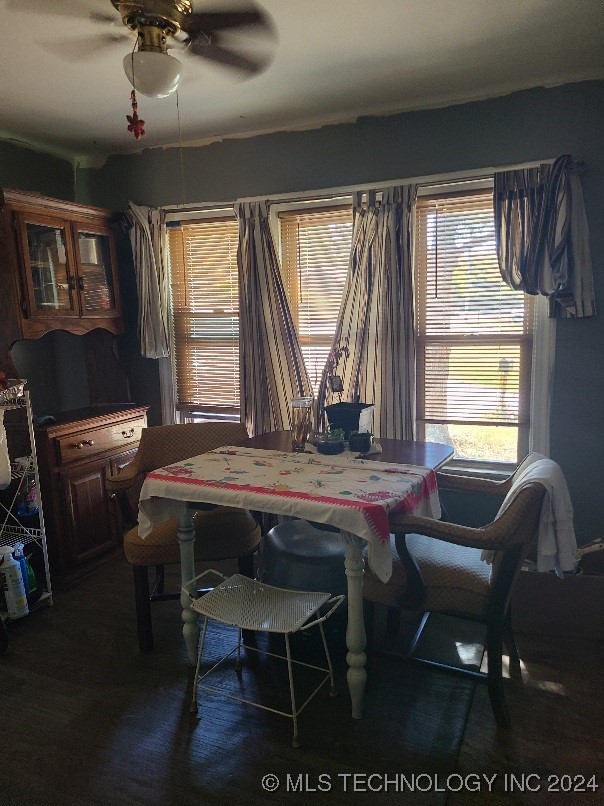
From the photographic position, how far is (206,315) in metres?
3.76

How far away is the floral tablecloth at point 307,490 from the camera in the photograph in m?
1.80

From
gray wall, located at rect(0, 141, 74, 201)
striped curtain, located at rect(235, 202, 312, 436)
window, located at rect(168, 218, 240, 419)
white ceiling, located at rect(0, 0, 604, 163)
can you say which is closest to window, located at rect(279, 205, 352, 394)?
striped curtain, located at rect(235, 202, 312, 436)

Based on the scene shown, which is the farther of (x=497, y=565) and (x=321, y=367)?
(x=321, y=367)

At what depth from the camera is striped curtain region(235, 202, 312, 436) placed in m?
3.41

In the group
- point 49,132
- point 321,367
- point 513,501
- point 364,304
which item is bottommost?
point 513,501

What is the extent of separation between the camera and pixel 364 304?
10.5 ft

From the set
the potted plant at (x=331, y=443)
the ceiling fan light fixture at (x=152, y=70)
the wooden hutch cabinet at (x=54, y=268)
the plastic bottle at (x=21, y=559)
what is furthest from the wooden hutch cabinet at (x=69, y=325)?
the potted plant at (x=331, y=443)

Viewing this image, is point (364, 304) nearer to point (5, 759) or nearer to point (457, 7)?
point (457, 7)

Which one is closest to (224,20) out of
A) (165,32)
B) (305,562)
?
(165,32)

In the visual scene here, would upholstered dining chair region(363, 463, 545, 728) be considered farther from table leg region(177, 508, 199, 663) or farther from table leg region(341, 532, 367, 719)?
table leg region(177, 508, 199, 663)

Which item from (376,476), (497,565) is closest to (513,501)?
(497,565)

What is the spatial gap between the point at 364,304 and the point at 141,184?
5.88 ft

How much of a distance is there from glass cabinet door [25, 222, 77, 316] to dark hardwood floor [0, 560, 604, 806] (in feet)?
5.90

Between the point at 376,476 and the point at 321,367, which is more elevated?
the point at 321,367
